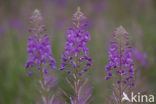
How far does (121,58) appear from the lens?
2729mm

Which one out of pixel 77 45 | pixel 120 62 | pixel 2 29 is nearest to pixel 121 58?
pixel 120 62

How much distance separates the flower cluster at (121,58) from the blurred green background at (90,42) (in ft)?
1.22

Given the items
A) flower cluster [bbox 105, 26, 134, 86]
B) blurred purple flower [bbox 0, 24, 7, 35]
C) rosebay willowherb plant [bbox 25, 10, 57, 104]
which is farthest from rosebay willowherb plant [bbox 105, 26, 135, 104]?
→ blurred purple flower [bbox 0, 24, 7, 35]

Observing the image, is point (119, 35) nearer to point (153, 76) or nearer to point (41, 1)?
point (153, 76)

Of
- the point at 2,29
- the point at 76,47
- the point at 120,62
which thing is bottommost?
the point at 120,62

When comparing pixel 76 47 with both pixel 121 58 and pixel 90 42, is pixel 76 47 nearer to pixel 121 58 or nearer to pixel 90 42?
pixel 121 58

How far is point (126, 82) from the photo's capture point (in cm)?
277

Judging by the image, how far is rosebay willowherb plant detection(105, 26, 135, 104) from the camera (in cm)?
272

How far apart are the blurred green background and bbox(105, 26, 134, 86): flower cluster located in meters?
0.37

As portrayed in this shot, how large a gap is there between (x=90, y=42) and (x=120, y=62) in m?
5.42

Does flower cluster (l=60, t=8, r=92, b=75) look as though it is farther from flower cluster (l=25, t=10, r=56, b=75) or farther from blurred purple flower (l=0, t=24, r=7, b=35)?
blurred purple flower (l=0, t=24, r=7, b=35)

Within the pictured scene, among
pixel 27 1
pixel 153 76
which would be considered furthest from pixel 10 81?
pixel 27 1

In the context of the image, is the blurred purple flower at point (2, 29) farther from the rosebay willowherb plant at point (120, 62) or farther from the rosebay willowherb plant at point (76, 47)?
the rosebay willowherb plant at point (120, 62)

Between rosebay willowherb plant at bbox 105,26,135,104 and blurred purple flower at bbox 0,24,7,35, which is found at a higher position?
blurred purple flower at bbox 0,24,7,35
